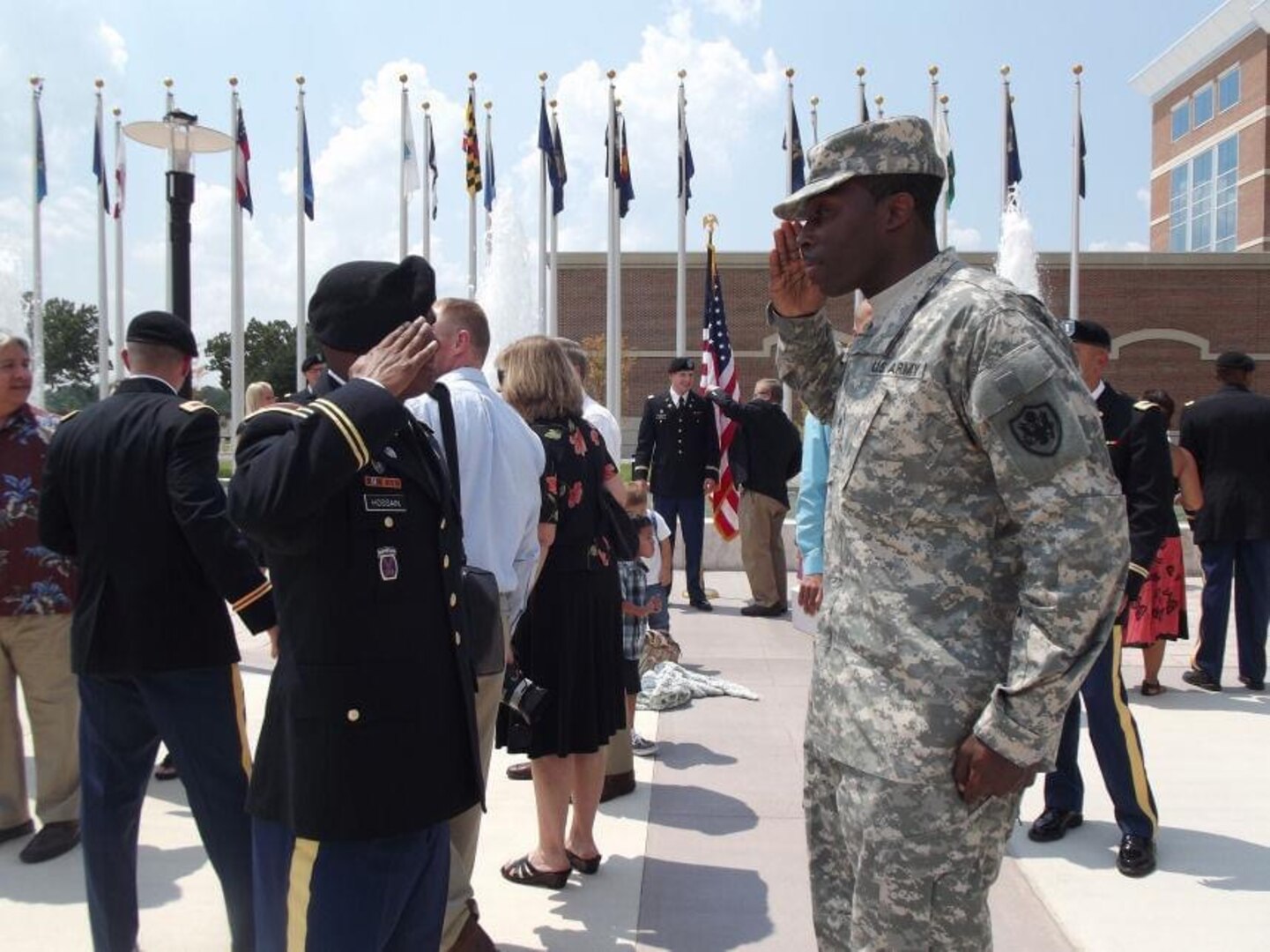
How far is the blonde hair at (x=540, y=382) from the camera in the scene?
4.19 meters

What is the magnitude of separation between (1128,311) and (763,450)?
141 ft

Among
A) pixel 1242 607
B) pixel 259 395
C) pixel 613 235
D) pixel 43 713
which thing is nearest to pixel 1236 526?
pixel 1242 607

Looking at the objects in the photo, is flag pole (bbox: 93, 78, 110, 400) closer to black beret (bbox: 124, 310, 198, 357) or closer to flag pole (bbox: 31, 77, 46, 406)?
flag pole (bbox: 31, 77, 46, 406)

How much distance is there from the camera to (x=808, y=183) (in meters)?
2.28

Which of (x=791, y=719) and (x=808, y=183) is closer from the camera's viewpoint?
(x=808, y=183)

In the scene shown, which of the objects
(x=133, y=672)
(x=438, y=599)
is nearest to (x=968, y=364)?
(x=438, y=599)

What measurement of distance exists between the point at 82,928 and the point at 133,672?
1.21 meters

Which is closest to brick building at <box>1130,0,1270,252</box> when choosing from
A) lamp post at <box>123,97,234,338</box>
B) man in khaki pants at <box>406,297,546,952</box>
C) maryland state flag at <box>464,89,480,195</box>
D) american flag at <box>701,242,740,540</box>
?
maryland state flag at <box>464,89,480,195</box>

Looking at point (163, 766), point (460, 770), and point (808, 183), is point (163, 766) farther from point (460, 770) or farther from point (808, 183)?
point (808, 183)

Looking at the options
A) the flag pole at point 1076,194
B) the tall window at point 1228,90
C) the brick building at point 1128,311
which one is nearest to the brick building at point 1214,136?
the tall window at point 1228,90

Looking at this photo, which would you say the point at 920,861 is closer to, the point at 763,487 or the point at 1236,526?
the point at 1236,526

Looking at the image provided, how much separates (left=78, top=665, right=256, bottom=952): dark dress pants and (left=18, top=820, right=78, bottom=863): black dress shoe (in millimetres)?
1370

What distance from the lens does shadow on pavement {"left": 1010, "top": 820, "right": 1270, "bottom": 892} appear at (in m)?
4.26

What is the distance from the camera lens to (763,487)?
10297mm
